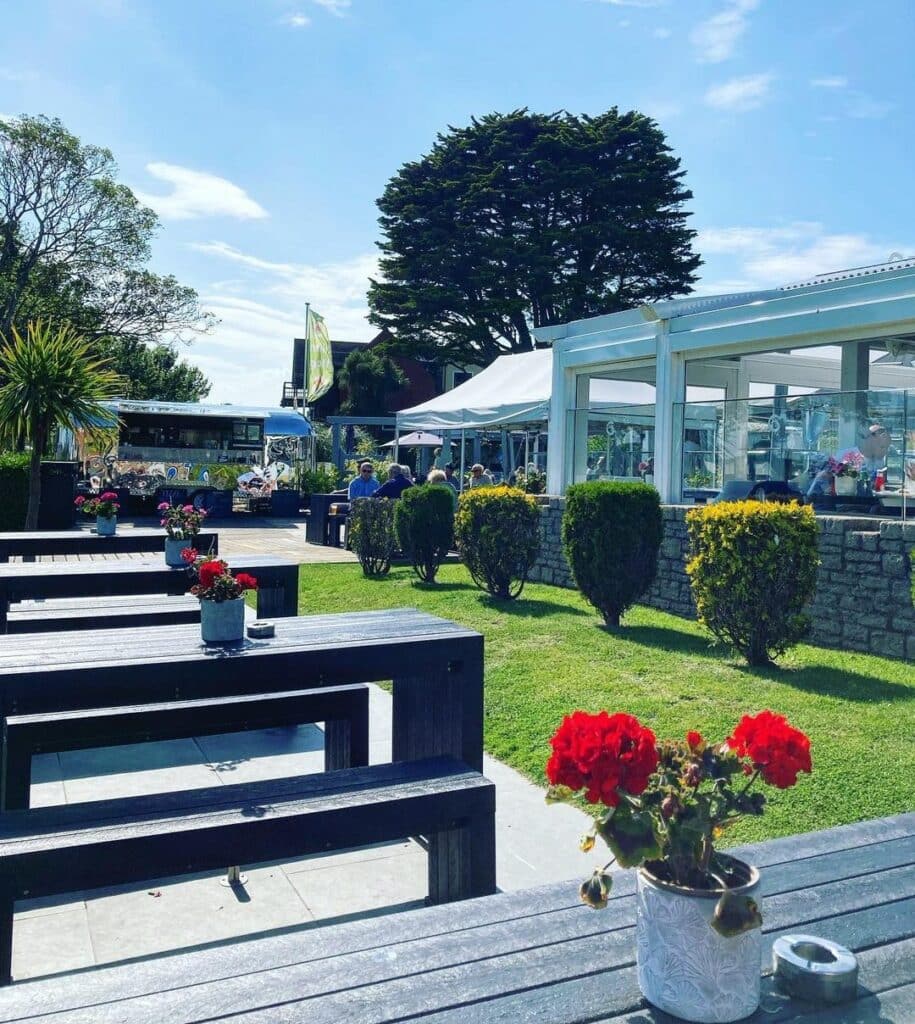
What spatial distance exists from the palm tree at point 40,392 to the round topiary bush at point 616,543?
6.83 metres

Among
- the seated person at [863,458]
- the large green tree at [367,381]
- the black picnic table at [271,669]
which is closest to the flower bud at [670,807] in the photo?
the black picnic table at [271,669]

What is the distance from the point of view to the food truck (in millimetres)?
22781

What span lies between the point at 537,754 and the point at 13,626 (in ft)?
10.9

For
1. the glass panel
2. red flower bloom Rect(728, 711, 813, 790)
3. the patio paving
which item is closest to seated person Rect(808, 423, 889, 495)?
the glass panel

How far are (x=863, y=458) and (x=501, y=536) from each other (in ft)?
11.0

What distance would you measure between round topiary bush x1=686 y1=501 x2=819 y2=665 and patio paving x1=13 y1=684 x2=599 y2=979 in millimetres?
2679

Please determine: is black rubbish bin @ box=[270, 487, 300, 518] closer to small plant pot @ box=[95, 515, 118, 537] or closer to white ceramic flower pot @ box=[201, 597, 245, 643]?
small plant pot @ box=[95, 515, 118, 537]

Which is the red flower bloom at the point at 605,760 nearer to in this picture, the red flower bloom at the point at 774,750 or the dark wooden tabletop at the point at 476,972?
the red flower bloom at the point at 774,750

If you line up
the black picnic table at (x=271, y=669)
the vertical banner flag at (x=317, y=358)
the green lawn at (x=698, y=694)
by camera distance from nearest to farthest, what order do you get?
the black picnic table at (x=271, y=669), the green lawn at (x=698, y=694), the vertical banner flag at (x=317, y=358)

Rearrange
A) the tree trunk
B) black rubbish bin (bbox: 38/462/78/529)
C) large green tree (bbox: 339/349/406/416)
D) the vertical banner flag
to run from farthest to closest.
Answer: large green tree (bbox: 339/349/406/416), the vertical banner flag, black rubbish bin (bbox: 38/462/78/529), the tree trunk

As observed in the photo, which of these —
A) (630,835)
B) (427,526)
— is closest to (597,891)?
(630,835)

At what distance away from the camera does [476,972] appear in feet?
5.05

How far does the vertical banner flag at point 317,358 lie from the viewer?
87.6 ft

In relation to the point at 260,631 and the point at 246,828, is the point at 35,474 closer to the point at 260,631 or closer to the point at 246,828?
the point at 260,631
